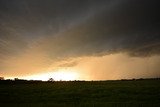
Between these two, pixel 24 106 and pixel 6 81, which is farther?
pixel 6 81

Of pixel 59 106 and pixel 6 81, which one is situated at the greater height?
pixel 6 81

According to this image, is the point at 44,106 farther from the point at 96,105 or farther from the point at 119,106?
the point at 119,106

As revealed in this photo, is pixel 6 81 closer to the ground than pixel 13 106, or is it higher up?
higher up

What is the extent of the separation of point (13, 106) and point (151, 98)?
59.7 feet

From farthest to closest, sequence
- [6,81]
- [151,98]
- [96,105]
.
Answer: [6,81] → [151,98] → [96,105]

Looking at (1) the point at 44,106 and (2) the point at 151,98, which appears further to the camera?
(2) the point at 151,98

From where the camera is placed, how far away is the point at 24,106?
3158 cm

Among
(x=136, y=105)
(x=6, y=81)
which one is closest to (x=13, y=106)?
(x=136, y=105)

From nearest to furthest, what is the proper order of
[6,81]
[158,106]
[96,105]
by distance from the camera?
[158,106] → [96,105] → [6,81]

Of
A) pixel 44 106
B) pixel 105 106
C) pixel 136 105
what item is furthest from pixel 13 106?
pixel 136 105

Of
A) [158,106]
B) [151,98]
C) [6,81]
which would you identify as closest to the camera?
[158,106]

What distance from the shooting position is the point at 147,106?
2944 cm

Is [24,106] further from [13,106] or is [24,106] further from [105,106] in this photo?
[105,106]

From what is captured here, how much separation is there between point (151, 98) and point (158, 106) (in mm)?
7899
